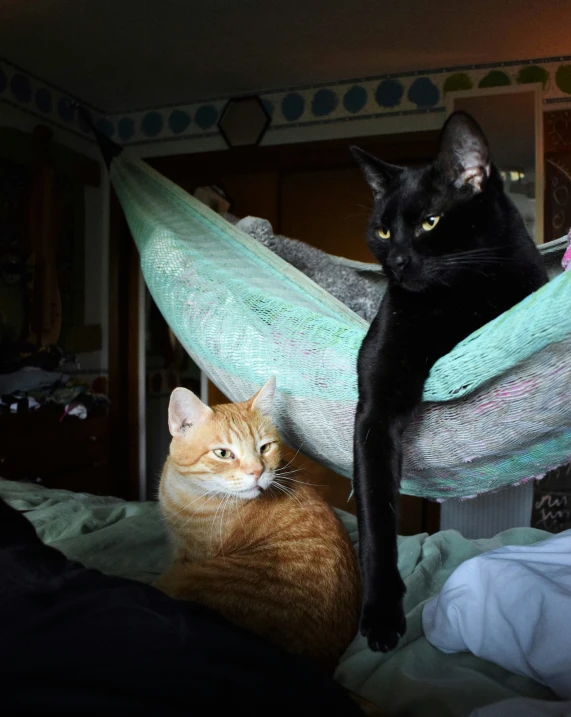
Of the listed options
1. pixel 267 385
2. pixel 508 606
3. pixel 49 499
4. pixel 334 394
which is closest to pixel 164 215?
pixel 267 385

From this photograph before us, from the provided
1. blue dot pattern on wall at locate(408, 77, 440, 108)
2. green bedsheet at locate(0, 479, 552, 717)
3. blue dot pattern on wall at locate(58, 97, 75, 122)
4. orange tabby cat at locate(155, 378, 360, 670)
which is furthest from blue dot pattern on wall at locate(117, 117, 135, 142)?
orange tabby cat at locate(155, 378, 360, 670)

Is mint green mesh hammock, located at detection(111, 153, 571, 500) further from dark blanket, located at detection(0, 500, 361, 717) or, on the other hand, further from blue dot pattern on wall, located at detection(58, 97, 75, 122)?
blue dot pattern on wall, located at detection(58, 97, 75, 122)

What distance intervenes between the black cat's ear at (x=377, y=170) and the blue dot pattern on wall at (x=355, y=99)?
6.54 feet

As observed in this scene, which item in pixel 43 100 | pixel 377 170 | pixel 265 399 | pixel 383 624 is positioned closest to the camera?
pixel 383 624

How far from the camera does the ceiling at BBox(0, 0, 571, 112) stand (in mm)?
2051

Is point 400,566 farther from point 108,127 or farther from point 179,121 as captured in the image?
point 108,127

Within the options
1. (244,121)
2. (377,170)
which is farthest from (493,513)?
(244,121)

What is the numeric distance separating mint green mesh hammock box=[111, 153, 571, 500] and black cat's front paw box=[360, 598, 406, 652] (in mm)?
227

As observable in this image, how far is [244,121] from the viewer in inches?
114

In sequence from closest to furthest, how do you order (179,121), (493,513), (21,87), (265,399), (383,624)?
(383,624) → (265,399) → (493,513) → (21,87) → (179,121)

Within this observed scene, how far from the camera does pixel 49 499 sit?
4.83 ft

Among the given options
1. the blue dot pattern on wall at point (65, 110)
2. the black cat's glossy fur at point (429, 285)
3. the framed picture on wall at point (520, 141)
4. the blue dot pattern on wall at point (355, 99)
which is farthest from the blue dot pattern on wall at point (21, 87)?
the black cat's glossy fur at point (429, 285)

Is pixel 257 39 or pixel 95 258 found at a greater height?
pixel 257 39

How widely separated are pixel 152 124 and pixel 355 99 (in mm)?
1113
